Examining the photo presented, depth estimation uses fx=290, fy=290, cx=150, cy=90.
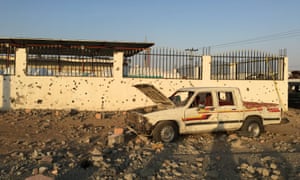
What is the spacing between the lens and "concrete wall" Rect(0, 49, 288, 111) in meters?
14.3

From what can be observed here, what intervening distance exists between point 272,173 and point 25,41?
43.5 ft

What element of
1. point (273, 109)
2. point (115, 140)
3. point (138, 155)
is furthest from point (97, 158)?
point (273, 109)

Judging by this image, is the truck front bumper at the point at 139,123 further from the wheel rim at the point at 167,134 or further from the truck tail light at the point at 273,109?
the truck tail light at the point at 273,109

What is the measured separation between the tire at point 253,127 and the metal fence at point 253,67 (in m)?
6.82

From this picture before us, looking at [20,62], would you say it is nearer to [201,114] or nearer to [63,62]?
[63,62]

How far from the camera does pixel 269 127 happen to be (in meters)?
11.4

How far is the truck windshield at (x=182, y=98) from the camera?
8.49 m

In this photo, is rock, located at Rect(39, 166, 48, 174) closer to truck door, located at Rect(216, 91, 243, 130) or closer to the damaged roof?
truck door, located at Rect(216, 91, 243, 130)

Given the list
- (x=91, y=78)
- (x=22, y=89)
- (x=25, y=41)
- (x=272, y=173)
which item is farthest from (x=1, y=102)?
(x=272, y=173)

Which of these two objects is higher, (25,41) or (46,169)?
(25,41)

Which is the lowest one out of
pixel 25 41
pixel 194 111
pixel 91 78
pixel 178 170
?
pixel 178 170

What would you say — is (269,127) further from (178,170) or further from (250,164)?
(178,170)

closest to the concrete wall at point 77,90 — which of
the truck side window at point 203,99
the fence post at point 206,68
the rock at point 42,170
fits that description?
the fence post at point 206,68

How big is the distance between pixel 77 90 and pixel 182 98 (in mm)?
7488
